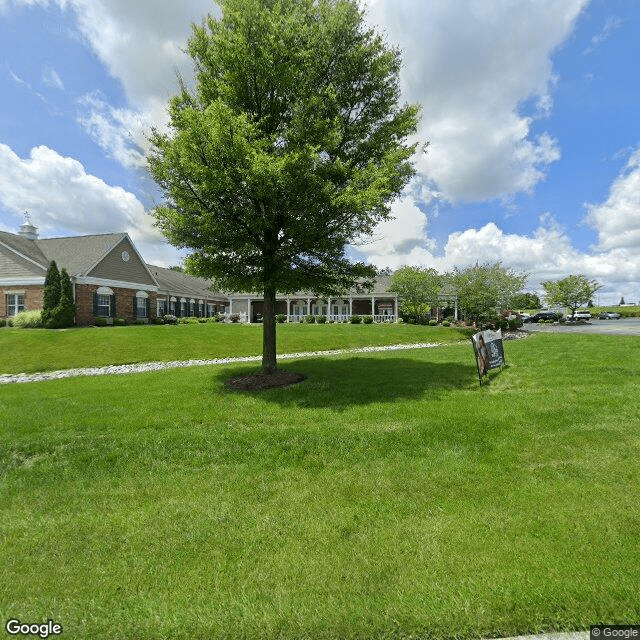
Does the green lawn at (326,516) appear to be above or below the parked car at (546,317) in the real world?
below

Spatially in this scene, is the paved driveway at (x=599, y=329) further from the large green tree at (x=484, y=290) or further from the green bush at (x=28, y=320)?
the green bush at (x=28, y=320)

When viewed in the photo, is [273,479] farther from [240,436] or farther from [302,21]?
[302,21]

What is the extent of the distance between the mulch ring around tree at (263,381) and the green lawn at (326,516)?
63.7 inches

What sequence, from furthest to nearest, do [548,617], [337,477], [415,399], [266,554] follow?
[415,399] < [337,477] < [266,554] < [548,617]

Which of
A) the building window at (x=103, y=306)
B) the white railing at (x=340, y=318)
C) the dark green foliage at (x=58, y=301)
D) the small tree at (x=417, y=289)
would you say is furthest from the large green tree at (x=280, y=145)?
the white railing at (x=340, y=318)

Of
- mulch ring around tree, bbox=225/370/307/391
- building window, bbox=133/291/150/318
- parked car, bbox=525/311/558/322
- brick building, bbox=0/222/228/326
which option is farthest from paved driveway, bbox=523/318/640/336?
building window, bbox=133/291/150/318

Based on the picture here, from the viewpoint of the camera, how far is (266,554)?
3.51 metres

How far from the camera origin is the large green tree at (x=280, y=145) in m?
8.71

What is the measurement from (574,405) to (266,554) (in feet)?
22.5

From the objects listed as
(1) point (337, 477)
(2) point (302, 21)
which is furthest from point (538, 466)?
(2) point (302, 21)

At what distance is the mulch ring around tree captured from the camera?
33.4ft

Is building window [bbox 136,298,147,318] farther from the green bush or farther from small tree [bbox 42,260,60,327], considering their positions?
the green bush

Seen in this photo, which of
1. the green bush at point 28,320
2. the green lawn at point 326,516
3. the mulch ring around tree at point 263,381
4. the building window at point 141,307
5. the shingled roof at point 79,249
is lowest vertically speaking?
the green lawn at point 326,516

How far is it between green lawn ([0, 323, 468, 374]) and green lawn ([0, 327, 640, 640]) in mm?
10120
